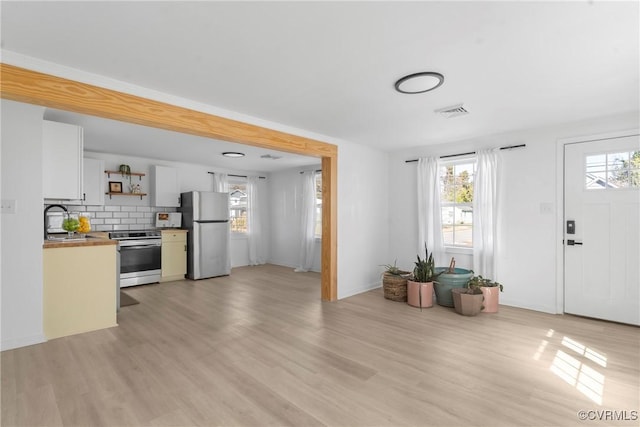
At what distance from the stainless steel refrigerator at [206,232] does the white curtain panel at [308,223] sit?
1.64 metres

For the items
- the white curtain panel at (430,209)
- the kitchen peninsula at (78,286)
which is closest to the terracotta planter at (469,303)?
the white curtain panel at (430,209)

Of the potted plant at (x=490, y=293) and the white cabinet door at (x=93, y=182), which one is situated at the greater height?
the white cabinet door at (x=93, y=182)

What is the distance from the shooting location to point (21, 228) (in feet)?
9.69

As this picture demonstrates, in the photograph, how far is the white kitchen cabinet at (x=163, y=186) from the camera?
6117 millimetres

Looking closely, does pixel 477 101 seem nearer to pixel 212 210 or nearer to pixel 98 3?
pixel 98 3

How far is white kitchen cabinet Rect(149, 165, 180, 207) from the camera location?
6117 mm

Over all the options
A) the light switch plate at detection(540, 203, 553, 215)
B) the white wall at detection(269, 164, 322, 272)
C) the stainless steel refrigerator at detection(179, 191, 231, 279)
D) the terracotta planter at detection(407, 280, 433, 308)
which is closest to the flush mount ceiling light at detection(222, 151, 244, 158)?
the stainless steel refrigerator at detection(179, 191, 231, 279)

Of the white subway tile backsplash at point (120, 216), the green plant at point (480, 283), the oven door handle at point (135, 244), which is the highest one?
the white subway tile backsplash at point (120, 216)

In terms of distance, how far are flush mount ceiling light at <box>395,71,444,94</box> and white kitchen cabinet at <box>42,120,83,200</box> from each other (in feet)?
11.7

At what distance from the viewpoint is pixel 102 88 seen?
2.53 meters

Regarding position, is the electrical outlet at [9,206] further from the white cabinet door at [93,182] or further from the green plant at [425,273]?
the green plant at [425,273]

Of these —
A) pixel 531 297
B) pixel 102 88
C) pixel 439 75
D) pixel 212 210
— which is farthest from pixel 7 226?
pixel 531 297

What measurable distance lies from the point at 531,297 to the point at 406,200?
2.28 metres

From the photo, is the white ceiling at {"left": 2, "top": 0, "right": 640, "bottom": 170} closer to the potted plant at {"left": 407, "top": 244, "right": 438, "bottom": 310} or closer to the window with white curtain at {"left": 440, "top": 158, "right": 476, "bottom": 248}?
the window with white curtain at {"left": 440, "top": 158, "right": 476, "bottom": 248}
